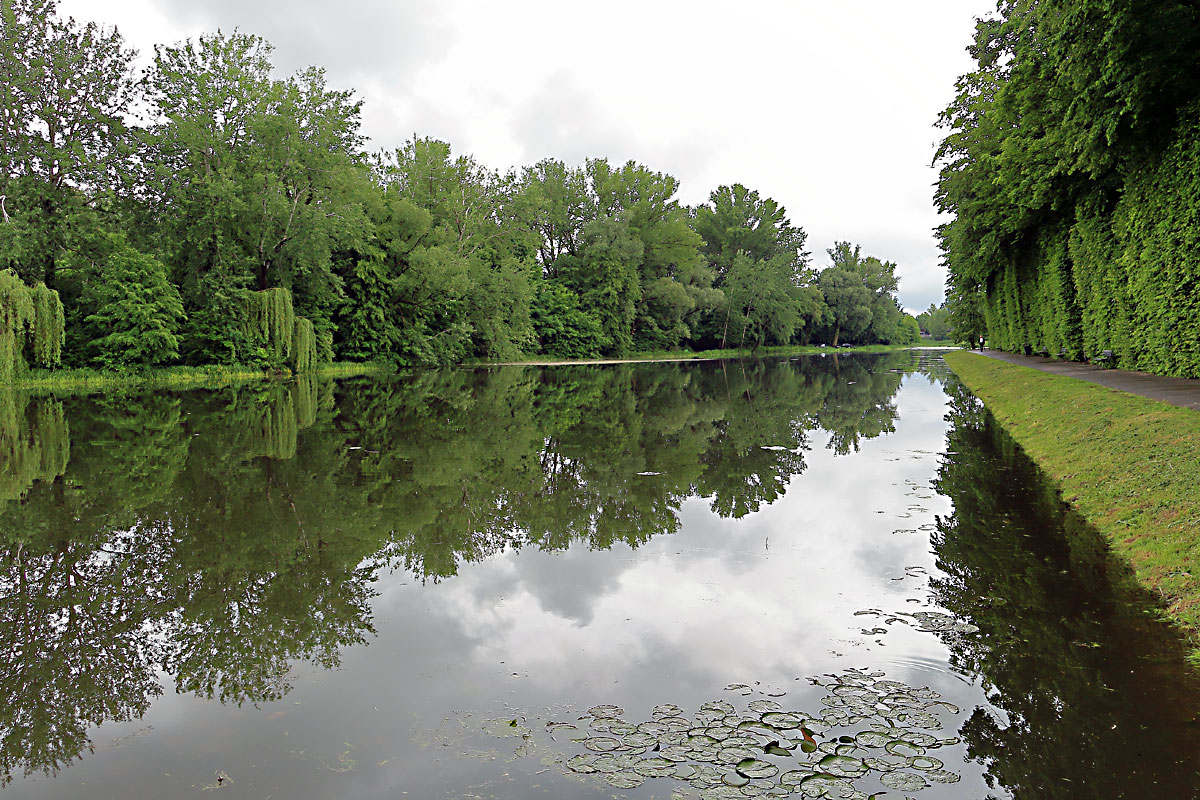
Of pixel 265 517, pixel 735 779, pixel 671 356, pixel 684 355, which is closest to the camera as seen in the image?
Result: pixel 735 779

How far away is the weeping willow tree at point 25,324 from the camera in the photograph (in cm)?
2222

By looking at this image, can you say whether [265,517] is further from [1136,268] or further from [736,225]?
[736,225]

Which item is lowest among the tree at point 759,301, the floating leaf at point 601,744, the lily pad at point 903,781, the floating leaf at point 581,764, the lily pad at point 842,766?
the lily pad at point 903,781

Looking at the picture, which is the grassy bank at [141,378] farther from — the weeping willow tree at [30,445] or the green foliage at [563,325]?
the green foliage at [563,325]

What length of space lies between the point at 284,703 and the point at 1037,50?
19495mm

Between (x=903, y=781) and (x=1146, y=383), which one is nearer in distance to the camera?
(x=903, y=781)

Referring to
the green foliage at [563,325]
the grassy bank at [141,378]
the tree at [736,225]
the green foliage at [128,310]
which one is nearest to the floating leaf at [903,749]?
the grassy bank at [141,378]

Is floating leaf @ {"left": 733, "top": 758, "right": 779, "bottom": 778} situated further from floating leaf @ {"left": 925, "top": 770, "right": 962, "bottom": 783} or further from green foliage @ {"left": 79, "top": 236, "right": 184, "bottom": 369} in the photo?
green foliage @ {"left": 79, "top": 236, "right": 184, "bottom": 369}

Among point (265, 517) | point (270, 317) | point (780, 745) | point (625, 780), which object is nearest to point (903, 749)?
point (780, 745)

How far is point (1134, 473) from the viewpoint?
736 centimetres

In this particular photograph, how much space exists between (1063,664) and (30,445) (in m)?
14.4

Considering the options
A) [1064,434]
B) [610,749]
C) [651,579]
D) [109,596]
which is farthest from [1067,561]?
[109,596]

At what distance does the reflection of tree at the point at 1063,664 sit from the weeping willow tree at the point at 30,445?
10021mm

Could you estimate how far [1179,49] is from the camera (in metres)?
11.6
